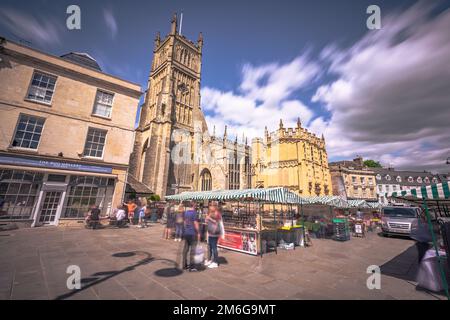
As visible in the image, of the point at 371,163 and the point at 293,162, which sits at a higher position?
the point at 371,163

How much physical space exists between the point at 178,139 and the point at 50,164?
21176 mm

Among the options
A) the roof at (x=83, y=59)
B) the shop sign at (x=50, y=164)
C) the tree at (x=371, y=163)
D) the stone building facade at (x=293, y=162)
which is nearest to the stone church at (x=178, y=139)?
the stone building facade at (x=293, y=162)

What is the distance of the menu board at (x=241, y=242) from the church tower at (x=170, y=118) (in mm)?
19807

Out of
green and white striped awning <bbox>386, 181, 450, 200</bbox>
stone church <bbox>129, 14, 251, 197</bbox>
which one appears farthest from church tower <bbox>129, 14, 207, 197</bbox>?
green and white striped awning <bbox>386, 181, 450, 200</bbox>

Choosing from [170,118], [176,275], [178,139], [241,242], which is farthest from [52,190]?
[178,139]

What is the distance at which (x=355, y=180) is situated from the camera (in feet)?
132

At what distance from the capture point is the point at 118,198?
13.6 metres

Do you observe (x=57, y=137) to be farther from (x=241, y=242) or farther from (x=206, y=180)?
(x=206, y=180)

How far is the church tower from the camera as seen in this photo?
2812 centimetres

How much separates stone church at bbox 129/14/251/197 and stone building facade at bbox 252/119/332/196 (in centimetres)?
842

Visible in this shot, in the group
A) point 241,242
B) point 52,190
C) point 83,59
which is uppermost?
point 83,59

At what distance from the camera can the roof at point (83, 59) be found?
72.1 feet

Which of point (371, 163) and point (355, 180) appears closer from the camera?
point (355, 180)

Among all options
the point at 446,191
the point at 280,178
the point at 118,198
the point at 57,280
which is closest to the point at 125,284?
the point at 57,280
